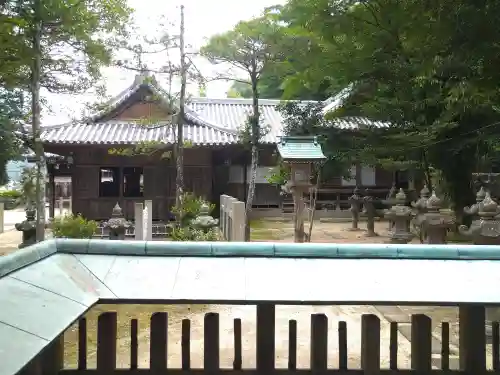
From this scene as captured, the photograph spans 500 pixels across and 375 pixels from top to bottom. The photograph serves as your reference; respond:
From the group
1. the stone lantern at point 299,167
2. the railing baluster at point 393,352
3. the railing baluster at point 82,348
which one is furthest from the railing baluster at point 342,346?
the stone lantern at point 299,167

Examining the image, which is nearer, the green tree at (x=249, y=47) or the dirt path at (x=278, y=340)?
the dirt path at (x=278, y=340)

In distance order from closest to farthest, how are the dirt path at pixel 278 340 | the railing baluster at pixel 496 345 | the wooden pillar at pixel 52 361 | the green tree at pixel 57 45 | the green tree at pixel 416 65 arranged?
the wooden pillar at pixel 52 361 → the railing baluster at pixel 496 345 → the green tree at pixel 416 65 → the dirt path at pixel 278 340 → the green tree at pixel 57 45

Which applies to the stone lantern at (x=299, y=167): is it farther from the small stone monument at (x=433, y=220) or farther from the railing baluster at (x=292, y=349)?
the railing baluster at (x=292, y=349)

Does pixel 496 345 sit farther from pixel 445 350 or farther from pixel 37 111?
pixel 37 111

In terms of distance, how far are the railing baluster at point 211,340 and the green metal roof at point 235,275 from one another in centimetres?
50

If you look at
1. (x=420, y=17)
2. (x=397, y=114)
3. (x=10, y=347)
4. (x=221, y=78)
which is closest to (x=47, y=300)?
(x=10, y=347)

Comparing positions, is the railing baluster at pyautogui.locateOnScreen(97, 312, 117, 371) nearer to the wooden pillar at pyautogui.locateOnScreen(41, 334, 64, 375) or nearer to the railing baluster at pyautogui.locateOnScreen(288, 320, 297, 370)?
the wooden pillar at pyautogui.locateOnScreen(41, 334, 64, 375)

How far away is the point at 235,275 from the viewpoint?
2.66m

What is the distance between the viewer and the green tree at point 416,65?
173 inches

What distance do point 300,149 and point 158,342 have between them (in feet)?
25.2

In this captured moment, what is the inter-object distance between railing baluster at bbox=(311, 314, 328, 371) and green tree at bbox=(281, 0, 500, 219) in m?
2.96

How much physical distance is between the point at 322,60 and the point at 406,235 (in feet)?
16.0

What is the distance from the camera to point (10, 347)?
1.66 metres

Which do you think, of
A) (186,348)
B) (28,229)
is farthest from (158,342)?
(28,229)
